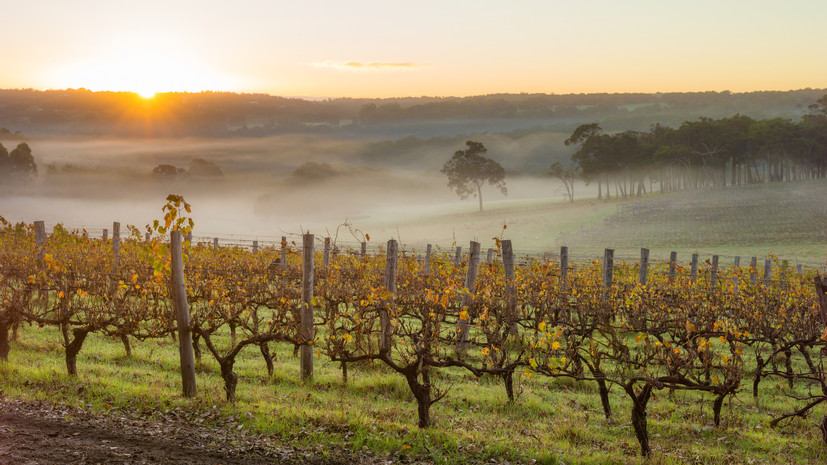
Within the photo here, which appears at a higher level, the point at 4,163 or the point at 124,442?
the point at 4,163

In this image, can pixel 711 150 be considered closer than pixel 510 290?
No

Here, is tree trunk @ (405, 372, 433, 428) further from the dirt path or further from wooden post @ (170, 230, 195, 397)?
wooden post @ (170, 230, 195, 397)

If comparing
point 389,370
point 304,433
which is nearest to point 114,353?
point 389,370

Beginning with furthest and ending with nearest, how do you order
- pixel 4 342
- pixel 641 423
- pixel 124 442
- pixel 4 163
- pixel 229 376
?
pixel 4 163
pixel 4 342
pixel 229 376
pixel 641 423
pixel 124 442

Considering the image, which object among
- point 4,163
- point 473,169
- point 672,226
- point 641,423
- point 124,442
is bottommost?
point 672,226

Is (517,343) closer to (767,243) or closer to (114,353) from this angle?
(114,353)

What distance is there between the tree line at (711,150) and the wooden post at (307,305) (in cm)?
9372

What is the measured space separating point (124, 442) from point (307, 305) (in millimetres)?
4349

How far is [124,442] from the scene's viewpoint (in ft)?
28.3

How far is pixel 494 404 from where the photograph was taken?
39.2ft

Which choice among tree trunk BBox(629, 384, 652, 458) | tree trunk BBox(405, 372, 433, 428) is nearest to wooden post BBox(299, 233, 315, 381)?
tree trunk BBox(405, 372, 433, 428)

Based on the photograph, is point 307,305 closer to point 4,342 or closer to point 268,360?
point 268,360

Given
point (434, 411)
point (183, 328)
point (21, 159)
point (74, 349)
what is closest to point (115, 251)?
point (74, 349)

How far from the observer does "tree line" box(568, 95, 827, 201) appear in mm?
99000
